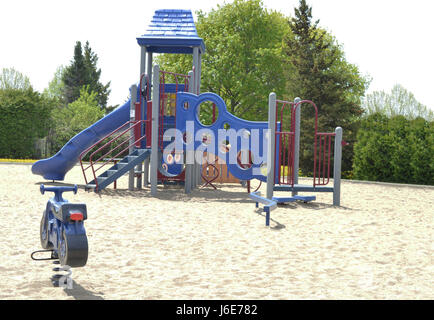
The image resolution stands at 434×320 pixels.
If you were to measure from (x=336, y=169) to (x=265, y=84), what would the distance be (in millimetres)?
21589

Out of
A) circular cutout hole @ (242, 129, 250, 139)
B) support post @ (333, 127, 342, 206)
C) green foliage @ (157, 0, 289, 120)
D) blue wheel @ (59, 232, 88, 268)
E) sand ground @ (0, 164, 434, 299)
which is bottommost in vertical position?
sand ground @ (0, 164, 434, 299)

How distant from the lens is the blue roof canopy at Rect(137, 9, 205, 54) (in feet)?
48.8

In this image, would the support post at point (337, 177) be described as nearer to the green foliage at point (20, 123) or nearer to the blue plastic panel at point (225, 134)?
the blue plastic panel at point (225, 134)

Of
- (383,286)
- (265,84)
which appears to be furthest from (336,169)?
(265,84)

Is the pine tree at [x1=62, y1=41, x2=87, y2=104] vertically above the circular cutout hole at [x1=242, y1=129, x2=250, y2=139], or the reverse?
the pine tree at [x1=62, y1=41, x2=87, y2=104]

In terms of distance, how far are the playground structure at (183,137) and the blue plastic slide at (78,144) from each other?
33mm

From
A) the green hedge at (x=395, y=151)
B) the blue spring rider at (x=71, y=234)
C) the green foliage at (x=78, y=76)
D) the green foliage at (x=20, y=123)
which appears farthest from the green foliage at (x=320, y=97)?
the green foliage at (x=78, y=76)

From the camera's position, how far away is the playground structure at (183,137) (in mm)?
12315

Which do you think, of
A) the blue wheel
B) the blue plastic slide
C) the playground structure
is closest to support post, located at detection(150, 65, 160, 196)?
the playground structure

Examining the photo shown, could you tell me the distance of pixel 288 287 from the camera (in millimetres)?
4930

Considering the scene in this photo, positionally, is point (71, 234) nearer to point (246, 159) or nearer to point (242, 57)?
point (246, 159)

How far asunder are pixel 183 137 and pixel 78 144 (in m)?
4.15

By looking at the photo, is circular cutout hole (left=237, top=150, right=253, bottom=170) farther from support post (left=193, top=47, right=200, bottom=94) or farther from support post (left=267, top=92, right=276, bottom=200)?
support post (left=193, top=47, right=200, bottom=94)

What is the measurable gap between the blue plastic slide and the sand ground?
488cm
